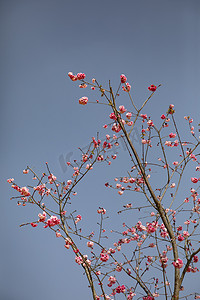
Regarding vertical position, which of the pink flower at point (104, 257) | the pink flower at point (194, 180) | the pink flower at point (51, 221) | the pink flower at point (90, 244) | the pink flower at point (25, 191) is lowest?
the pink flower at point (104, 257)

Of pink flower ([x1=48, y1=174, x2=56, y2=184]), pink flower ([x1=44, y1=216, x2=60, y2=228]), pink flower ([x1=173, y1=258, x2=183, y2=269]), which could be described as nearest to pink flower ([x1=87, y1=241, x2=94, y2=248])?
pink flower ([x1=44, y1=216, x2=60, y2=228])

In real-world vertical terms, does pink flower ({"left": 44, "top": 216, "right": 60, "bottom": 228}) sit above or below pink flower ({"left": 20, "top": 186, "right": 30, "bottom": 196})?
below

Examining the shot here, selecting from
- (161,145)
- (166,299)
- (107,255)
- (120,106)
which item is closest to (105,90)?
(120,106)

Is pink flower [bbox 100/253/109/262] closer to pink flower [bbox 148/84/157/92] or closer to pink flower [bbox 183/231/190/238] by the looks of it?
pink flower [bbox 183/231/190/238]

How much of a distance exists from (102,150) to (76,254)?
3.45ft

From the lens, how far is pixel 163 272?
77.2 inches

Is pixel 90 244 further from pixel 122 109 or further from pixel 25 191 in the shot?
pixel 122 109

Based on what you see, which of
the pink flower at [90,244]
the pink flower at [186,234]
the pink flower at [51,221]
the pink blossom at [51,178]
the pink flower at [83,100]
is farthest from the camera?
the pink blossom at [51,178]

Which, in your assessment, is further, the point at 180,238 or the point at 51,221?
the point at 180,238

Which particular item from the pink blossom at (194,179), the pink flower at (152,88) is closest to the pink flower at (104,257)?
the pink blossom at (194,179)

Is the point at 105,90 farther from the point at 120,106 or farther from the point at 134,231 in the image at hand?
the point at 134,231

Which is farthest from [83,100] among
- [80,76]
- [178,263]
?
[178,263]

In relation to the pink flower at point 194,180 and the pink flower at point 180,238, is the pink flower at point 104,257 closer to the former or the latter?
the pink flower at point 180,238

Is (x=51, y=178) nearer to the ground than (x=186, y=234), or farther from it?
farther from it
